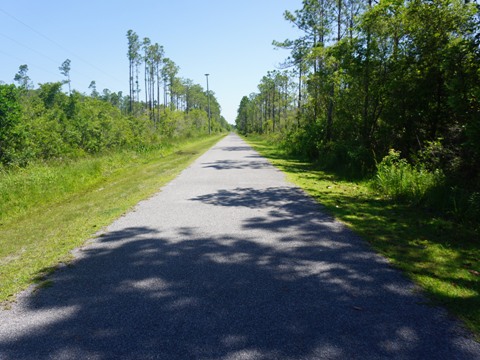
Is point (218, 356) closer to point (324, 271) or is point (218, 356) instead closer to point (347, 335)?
point (347, 335)

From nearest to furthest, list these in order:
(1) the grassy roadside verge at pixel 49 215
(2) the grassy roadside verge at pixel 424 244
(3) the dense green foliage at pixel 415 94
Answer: (2) the grassy roadside verge at pixel 424 244 < (1) the grassy roadside verge at pixel 49 215 < (3) the dense green foliage at pixel 415 94

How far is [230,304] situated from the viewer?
3.36 m

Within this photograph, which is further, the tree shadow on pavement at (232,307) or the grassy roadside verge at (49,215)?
the grassy roadside verge at (49,215)

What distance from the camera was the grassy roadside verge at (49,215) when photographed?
14.8 ft

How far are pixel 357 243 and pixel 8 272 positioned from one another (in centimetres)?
480

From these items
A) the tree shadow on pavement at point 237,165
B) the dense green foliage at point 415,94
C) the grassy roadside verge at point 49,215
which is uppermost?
the dense green foliage at point 415,94

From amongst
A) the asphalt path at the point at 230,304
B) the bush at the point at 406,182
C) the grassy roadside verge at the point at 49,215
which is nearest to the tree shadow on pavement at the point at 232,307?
the asphalt path at the point at 230,304

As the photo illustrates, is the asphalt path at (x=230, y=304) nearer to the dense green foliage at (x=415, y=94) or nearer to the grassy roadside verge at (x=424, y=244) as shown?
the grassy roadside verge at (x=424, y=244)

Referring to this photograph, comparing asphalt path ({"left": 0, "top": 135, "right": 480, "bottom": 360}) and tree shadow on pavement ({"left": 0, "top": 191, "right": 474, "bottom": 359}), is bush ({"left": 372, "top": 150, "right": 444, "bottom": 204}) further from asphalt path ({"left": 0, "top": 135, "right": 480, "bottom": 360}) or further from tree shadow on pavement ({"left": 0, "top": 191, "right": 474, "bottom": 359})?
tree shadow on pavement ({"left": 0, "top": 191, "right": 474, "bottom": 359})

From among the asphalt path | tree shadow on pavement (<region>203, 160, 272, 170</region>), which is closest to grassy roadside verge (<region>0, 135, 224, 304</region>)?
the asphalt path

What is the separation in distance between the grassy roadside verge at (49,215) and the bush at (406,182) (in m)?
6.32

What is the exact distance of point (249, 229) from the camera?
19.4 ft

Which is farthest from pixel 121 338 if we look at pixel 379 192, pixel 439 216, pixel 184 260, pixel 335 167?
pixel 335 167

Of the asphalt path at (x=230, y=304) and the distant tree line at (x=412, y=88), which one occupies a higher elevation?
the distant tree line at (x=412, y=88)
